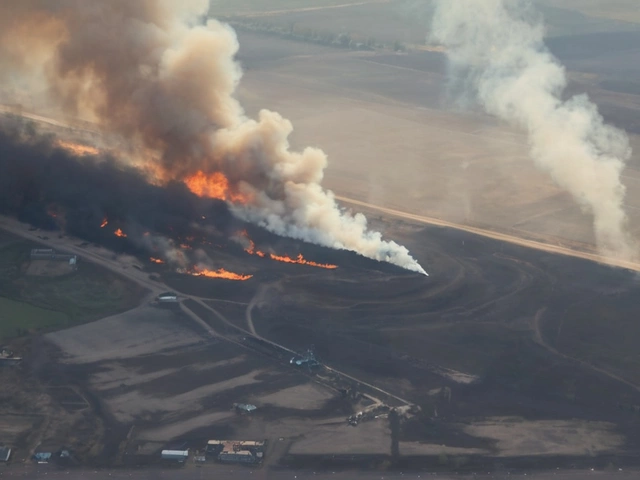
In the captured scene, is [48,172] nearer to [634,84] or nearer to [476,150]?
[476,150]

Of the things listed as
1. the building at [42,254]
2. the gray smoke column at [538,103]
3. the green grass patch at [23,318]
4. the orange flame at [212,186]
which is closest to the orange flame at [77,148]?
the orange flame at [212,186]

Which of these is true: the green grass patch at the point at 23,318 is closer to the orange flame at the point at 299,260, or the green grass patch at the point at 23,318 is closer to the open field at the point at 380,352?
the open field at the point at 380,352

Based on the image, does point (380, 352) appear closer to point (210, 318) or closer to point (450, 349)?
point (450, 349)

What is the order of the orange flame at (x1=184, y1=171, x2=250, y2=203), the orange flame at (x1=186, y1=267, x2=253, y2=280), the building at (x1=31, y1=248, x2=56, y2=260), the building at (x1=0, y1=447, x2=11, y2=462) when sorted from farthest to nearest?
the orange flame at (x1=184, y1=171, x2=250, y2=203) → the building at (x1=31, y1=248, x2=56, y2=260) → the orange flame at (x1=186, y1=267, x2=253, y2=280) → the building at (x1=0, y1=447, x2=11, y2=462)

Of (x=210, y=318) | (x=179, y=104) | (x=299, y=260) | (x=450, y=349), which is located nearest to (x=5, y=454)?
(x=210, y=318)

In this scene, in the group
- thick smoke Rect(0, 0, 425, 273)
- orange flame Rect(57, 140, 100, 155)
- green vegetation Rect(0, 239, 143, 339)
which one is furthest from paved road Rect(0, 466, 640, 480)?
orange flame Rect(57, 140, 100, 155)

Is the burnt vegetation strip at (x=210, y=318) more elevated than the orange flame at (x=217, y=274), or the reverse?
the orange flame at (x=217, y=274)

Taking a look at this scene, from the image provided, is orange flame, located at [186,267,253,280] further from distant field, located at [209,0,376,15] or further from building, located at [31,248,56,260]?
distant field, located at [209,0,376,15]
